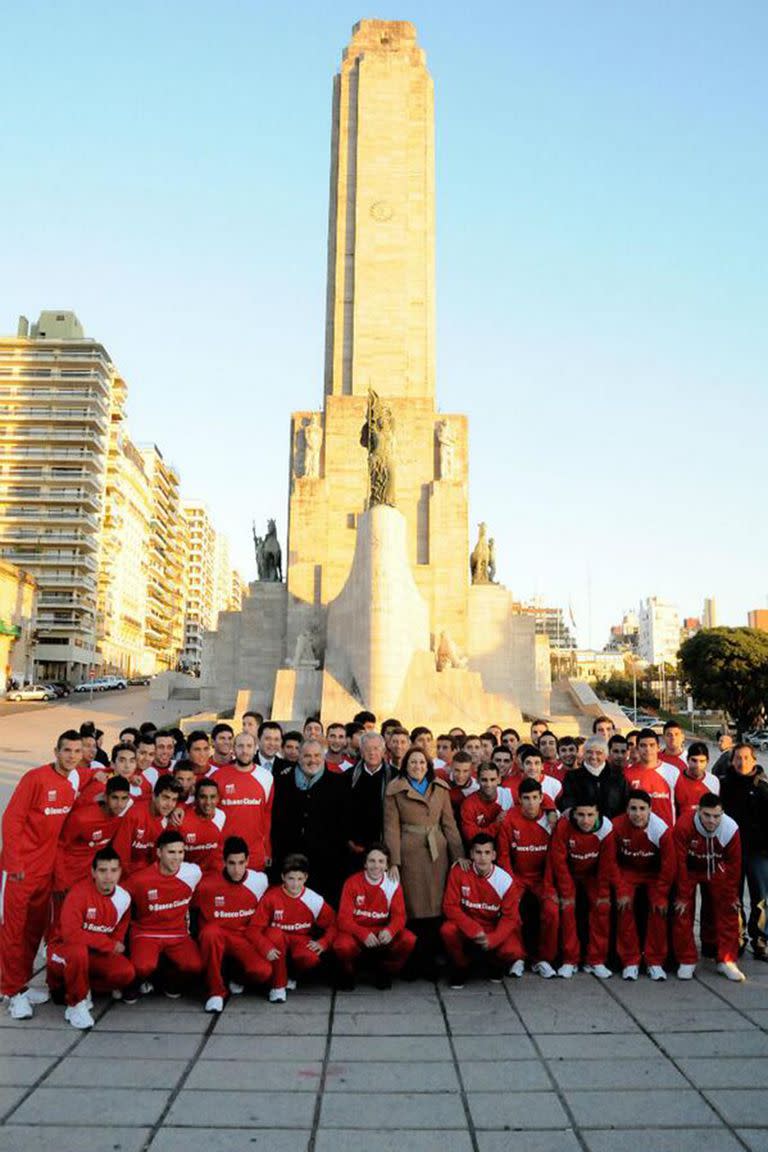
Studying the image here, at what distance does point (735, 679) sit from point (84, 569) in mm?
38255

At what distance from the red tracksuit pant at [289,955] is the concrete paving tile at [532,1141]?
183cm

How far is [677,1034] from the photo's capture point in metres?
4.49

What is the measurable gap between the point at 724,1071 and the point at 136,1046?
2793 mm

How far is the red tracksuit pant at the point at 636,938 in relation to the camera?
5.49 m

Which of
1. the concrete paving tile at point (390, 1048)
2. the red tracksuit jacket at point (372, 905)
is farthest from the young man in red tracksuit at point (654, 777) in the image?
the concrete paving tile at point (390, 1048)

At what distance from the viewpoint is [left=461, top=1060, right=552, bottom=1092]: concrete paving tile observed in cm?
386

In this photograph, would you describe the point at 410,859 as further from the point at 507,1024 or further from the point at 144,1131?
the point at 144,1131

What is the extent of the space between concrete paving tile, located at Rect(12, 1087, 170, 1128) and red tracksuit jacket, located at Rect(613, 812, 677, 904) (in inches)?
125

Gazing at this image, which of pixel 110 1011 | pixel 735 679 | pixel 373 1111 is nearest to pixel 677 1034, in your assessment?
pixel 373 1111

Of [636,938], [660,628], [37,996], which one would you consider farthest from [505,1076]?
[660,628]

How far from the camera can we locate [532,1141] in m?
3.40

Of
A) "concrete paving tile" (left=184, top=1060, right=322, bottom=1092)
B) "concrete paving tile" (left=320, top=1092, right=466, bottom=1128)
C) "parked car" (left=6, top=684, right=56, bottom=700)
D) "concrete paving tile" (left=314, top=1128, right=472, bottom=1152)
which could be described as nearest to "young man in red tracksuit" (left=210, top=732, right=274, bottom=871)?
"concrete paving tile" (left=184, top=1060, right=322, bottom=1092)

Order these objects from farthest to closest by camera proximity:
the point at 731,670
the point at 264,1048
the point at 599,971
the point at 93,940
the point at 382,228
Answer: the point at 731,670 → the point at 382,228 → the point at 599,971 → the point at 93,940 → the point at 264,1048

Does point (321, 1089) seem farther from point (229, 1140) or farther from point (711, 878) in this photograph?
point (711, 878)
